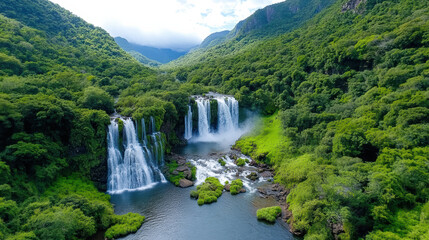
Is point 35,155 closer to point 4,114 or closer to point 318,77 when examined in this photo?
point 4,114

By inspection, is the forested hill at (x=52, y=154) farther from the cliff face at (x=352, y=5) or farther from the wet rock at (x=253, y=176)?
the cliff face at (x=352, y=5)

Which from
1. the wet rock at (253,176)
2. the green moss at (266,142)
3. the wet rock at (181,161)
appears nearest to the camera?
the wet rock at (253,176)

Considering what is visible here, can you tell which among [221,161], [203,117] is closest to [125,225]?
[221,161]

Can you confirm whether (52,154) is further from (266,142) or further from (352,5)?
(352,5)

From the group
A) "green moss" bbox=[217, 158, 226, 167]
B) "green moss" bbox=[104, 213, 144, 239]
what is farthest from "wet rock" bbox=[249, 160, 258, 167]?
"green moss" bbox=[104, 213, 144, 239]

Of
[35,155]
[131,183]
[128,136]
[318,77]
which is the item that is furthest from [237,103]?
A: [35,155]

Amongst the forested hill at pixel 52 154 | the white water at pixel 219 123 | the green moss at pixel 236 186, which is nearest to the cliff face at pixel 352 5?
the white water at pixel 219 123
